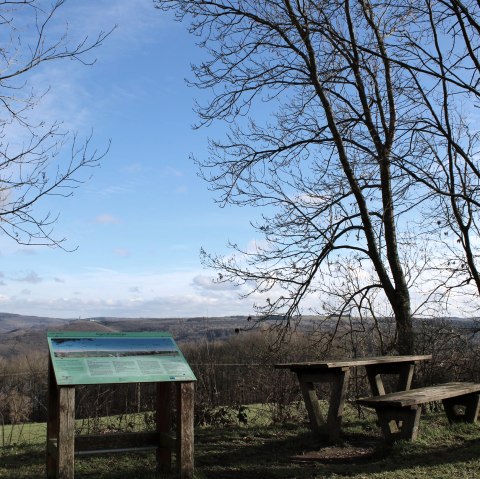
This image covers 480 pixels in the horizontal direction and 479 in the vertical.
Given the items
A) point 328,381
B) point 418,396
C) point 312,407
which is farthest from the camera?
point 312,407

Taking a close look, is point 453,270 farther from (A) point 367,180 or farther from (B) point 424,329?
(A) point 367,180

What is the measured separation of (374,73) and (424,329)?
14.4 ft

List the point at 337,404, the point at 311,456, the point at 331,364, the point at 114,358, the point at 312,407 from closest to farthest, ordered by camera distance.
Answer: the point at 114,358 → the point at 311,456 → the point at 331,364 → the point at 337,404 → the point at 312,407

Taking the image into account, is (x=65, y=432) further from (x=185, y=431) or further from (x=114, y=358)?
(x=185, y=431)

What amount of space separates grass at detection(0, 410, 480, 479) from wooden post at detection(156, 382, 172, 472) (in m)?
0.17

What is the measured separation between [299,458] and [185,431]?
1.70 m

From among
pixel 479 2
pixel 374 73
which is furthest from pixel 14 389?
pixel 479 2

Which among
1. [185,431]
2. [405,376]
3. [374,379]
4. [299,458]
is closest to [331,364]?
[299,458]

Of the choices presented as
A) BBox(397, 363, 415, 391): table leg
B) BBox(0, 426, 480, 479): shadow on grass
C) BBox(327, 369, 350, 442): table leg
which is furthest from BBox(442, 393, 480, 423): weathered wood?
BBox(327, 369, 350, 442): table leg

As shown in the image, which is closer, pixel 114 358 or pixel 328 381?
pixel 114 358

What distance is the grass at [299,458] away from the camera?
5.54 meters

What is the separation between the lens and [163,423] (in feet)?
18.8

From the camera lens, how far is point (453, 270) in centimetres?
1057

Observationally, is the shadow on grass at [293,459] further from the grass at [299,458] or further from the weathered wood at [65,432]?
the weathered wood at [65,432]
